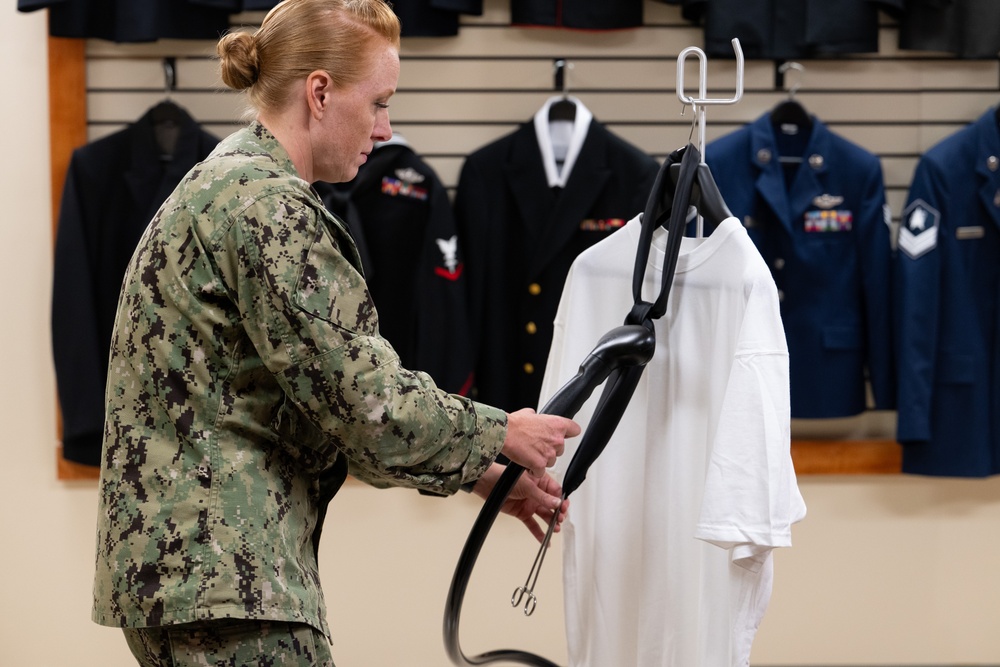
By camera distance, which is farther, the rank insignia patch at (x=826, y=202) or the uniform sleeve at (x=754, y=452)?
the rank insignia patch at (x=826, y=202)

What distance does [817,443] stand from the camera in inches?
135

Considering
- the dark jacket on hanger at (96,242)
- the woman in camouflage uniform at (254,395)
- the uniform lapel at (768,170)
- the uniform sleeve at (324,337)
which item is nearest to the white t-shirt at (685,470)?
the woman in camouflage uniform at (254,395)

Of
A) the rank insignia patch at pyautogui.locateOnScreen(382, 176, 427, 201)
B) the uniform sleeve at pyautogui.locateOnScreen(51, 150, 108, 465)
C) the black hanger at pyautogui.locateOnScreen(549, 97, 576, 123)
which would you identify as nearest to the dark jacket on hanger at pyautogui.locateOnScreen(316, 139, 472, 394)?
the rank insignia patch at pyautogui.locateOnScreen(382, 176, 427, 201)

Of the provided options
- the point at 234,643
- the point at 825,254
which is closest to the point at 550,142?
the point at 825,254

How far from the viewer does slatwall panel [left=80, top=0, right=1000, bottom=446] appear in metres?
3.37

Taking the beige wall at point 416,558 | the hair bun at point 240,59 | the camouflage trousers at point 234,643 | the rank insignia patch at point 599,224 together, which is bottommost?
the beige wall at point 416,558

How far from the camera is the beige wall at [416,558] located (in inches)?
132

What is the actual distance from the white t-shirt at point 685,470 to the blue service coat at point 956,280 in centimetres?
154

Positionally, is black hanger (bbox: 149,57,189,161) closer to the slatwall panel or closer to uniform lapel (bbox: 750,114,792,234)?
the slatwall panel

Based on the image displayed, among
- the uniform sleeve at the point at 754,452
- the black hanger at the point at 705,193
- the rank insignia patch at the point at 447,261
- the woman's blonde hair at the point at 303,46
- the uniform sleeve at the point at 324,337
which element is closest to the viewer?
the uniform sleeve at the point at 324,337

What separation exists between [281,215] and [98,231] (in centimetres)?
205

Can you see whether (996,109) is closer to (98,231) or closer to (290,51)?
(290,51)

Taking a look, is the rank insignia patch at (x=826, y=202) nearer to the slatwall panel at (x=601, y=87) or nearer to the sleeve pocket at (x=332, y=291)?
the slatwall panel at (x=601, y=87)

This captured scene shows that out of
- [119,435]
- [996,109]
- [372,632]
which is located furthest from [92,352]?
[996,109]
